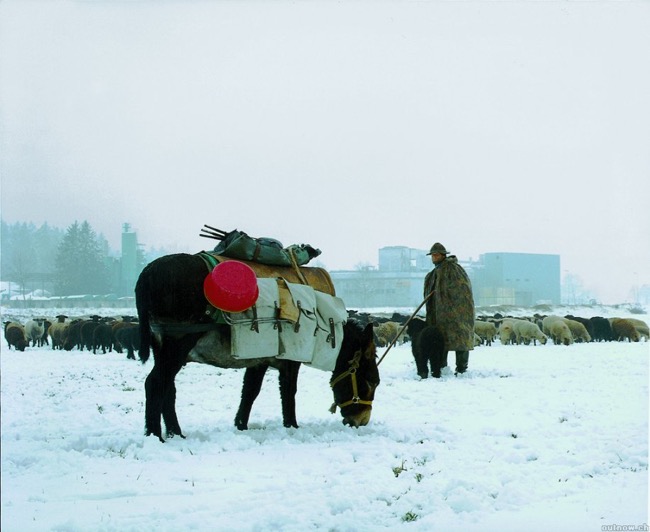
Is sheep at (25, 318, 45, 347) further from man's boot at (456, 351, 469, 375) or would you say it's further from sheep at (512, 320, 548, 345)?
man's boot at (456, 351, 469, 375)

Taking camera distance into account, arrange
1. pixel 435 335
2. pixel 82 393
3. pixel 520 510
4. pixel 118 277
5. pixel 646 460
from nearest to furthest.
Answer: pixel 520 510 → pixel 646 460 → pixel 118 277 → pixel 82 393 → pixel 435 335

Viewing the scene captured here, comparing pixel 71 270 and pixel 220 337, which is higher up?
pixel 71 270

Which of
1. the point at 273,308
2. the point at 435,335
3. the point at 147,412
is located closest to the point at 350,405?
the point at 273,308

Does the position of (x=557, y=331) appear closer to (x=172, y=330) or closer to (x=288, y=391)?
(x=288, y=391)

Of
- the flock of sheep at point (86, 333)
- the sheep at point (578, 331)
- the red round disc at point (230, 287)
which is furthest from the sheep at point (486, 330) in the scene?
the red round disc at point (230, 287)

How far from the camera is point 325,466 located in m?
4.82

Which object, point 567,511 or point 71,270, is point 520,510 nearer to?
point 567,511

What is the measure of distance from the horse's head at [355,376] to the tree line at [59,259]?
1902 millimetres

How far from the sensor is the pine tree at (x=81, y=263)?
6.10 metres

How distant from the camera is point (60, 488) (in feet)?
14.1

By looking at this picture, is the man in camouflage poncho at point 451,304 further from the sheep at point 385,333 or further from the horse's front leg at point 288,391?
the sheep at point 385,333

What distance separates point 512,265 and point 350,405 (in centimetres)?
725

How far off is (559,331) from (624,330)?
2543mm

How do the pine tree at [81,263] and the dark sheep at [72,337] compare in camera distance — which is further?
the dark sheep at [72,337]
